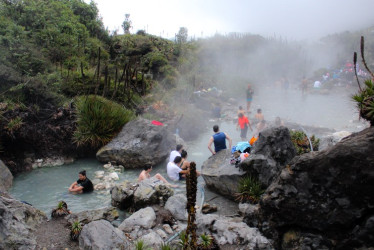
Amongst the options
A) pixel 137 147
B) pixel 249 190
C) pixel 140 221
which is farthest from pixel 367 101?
pixel 137 147

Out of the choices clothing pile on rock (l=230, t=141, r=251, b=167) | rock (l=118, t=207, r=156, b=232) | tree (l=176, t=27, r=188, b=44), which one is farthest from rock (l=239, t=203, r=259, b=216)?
tree (l=176, t=27, r=188, b=44)

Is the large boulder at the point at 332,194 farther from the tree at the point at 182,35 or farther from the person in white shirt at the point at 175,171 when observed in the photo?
the tree at the point at 182,35

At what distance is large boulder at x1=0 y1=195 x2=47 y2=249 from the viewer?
5.27 metres

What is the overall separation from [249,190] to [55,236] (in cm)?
455

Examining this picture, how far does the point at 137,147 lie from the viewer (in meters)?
10.7

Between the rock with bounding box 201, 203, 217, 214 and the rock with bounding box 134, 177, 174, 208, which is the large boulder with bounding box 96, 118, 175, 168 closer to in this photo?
the rock with bounding box 134, 177, 174, 208

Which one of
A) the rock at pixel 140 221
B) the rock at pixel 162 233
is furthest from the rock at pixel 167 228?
the rock at pixel 140 221

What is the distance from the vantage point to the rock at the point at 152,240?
5701mm

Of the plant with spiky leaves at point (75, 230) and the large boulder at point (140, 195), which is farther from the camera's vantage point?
the large boulder at point (140, 195)

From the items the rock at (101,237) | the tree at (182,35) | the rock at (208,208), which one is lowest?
the rock at (101,237)

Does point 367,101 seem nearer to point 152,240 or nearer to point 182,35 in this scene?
point 152,240

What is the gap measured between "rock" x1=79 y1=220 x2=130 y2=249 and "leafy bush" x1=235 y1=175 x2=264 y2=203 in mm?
3111

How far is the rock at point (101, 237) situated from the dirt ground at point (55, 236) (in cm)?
38

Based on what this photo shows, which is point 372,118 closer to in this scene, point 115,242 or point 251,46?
point 115,242
